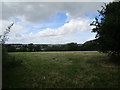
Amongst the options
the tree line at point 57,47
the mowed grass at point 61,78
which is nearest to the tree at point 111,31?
the mowed grass at point 61,78

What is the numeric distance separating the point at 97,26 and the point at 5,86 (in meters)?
7.22

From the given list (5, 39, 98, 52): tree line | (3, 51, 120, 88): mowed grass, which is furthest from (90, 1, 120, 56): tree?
(5, 39, 98, 52): tree line

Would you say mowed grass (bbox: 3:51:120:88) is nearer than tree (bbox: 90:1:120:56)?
Yes

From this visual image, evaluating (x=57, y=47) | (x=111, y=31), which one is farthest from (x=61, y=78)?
(x=57, y=47)

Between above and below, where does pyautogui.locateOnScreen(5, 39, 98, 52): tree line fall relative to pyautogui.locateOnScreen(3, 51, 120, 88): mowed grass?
above

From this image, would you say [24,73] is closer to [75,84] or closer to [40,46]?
[75,84]

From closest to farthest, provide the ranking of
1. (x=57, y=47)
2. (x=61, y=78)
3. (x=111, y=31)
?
(x=61, y=78) < (x=111, y=31) < (x=57, y=47)

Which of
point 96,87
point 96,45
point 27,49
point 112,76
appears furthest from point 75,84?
point 27,49

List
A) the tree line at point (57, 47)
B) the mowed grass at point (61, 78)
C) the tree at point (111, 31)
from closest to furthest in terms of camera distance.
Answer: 1. the mowed grass at point (61, 78)
2. the tree at point (111, 31)
3. the tree line at point (57, 47)

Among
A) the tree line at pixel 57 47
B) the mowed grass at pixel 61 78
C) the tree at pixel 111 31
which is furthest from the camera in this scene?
the tree line at pixel 57 47

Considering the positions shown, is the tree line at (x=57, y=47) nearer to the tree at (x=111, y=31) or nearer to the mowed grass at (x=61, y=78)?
the tree at (x=111, y=31)

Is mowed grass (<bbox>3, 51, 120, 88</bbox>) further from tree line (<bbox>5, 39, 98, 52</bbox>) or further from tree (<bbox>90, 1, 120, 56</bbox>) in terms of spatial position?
tree line (<bbox>5, 39, 98, 52</bbox>)

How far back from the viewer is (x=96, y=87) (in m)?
Result: 5.74

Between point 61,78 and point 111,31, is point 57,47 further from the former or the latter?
point 61,78
